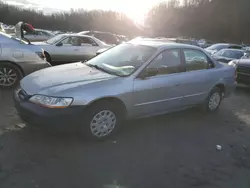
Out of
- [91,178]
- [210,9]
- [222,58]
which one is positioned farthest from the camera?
[210,9]

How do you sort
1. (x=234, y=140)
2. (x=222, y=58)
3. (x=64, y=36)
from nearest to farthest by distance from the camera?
(x=234, y=140)
(x=64, y=36)
(x=222, y=58)

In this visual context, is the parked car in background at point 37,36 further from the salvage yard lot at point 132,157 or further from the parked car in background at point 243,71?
the salvage yard lot at point 132,157

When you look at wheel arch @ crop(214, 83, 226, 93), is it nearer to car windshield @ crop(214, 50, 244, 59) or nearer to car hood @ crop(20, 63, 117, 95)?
car hood @ crop(20, 63, 117, 95)

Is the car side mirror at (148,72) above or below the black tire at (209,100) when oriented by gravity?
above

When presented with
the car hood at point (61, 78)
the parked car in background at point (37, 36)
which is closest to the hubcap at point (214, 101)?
the car hood at point (61, 78)

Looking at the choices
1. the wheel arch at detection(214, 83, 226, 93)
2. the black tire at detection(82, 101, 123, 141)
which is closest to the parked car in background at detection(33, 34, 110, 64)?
the wheel arch at detection(214, 83, 226, 93)

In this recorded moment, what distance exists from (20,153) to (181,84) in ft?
9.75

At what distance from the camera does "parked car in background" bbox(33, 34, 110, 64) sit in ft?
37.2

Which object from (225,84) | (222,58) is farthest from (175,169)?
(222,58)

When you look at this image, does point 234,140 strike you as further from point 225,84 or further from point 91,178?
point 91,178

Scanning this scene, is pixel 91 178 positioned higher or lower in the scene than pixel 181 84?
lower

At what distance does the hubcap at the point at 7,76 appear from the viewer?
23.4 ft

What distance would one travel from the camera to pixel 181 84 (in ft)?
18.3

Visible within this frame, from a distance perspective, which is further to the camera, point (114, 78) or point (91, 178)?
point (114, 78)
